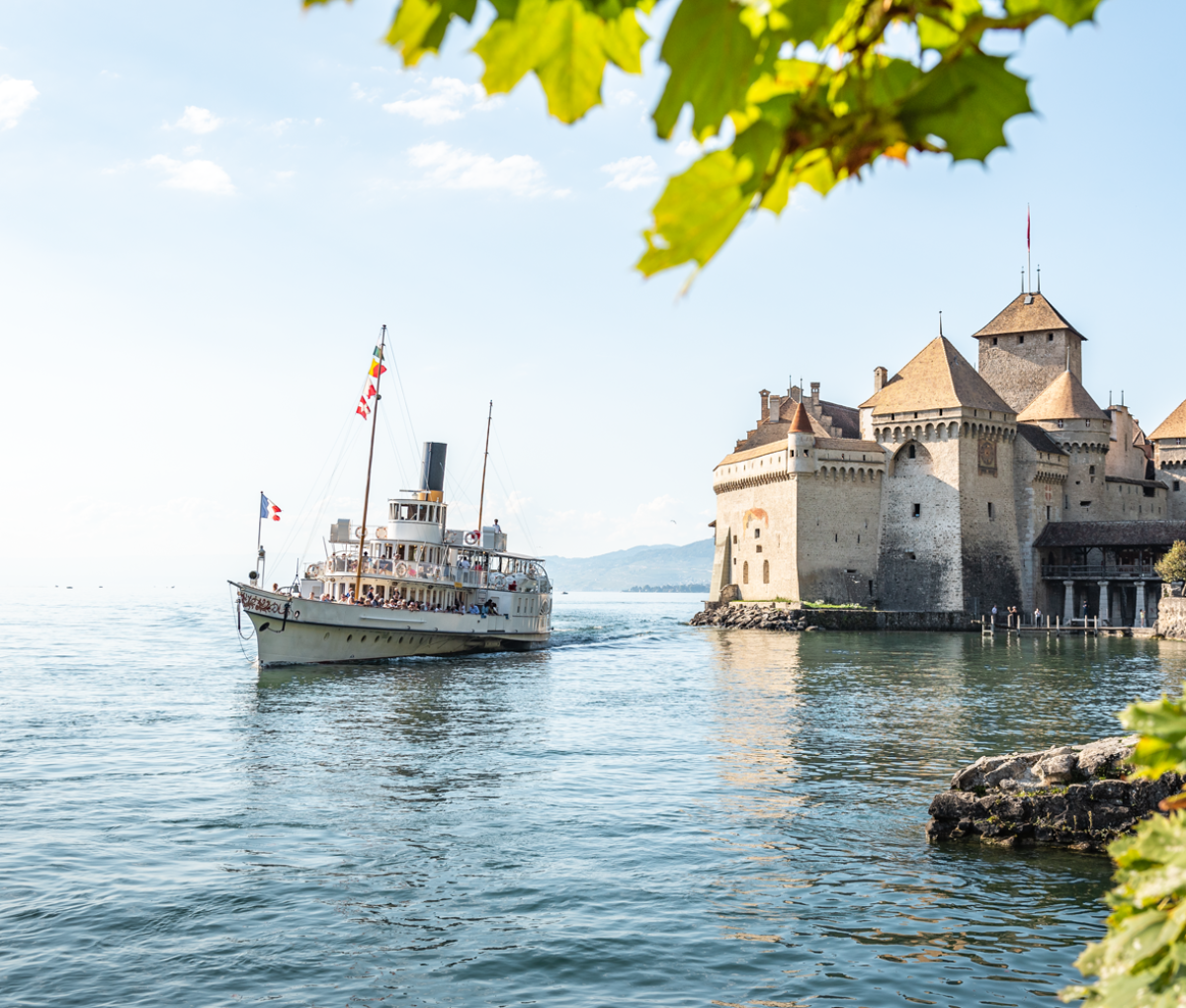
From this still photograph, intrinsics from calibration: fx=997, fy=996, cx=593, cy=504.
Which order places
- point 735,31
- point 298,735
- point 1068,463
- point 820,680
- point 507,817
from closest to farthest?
point 735,31 → point 507,817 → point 298,735 → point 820,680 → point 1068,463

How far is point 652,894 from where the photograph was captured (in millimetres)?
10234

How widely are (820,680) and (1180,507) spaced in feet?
153

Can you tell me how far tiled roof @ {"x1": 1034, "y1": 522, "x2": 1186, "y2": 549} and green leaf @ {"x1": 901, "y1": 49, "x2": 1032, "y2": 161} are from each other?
61950 millimetres

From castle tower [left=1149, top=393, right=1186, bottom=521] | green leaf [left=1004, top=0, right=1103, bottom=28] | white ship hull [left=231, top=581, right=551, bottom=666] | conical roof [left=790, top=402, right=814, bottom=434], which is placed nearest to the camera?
green leaf [left=1004, top=0, right=1103, bottom=28]

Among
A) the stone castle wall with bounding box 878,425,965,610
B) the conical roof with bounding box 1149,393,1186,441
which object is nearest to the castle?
the stone castle wall with bounding box 878,425,965,610

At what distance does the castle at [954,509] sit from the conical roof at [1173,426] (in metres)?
4.83

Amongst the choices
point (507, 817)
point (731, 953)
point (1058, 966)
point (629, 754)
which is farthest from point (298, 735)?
point (1058, 966)

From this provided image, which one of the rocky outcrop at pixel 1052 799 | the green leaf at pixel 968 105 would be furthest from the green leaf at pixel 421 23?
the rocky outcrop at pixel 1052 799

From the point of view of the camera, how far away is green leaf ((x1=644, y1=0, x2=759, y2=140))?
1.02 meters

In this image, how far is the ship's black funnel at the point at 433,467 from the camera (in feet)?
137

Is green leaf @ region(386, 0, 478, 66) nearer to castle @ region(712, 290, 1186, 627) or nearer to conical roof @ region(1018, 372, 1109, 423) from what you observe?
castle @ region(712, 290, 1186, 627)

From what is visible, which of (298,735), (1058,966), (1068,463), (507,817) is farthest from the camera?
(1068,463)

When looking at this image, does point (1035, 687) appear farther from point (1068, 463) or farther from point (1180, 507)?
point (1180, 507)

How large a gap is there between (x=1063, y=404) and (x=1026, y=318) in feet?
31.1
